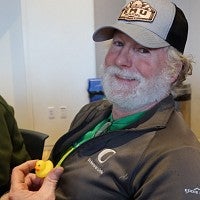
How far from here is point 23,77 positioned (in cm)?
327

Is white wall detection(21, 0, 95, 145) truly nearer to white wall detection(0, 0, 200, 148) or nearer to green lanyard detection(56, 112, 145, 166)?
white wall detection(0, 0, 200, 148)

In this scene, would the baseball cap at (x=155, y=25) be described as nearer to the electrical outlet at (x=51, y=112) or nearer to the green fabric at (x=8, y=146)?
the green fabric at (x=8, y=146)

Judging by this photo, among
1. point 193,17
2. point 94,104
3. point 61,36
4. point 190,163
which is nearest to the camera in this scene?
point 190,163

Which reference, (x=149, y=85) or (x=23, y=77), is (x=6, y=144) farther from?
(x=23, y=77)

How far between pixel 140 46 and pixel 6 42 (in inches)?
91.4

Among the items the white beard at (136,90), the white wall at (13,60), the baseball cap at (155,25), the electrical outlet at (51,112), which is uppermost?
the baseball cap at (155,25)

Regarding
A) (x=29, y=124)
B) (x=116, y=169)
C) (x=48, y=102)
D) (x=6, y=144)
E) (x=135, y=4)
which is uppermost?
(x=135, y=4)

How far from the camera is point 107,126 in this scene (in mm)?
1235

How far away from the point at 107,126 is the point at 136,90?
182 millimetres

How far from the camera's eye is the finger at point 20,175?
115cm

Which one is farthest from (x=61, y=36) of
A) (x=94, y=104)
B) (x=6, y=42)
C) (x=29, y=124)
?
(x=94, y=104)

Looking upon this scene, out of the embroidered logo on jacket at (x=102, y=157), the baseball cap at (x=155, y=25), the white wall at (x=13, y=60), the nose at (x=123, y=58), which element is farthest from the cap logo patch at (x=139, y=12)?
the white wall at (x=13, y=60)

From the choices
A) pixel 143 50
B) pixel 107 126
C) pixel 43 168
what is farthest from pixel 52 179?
pixel 143 50

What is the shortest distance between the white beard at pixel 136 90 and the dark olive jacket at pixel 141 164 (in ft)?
0.12
